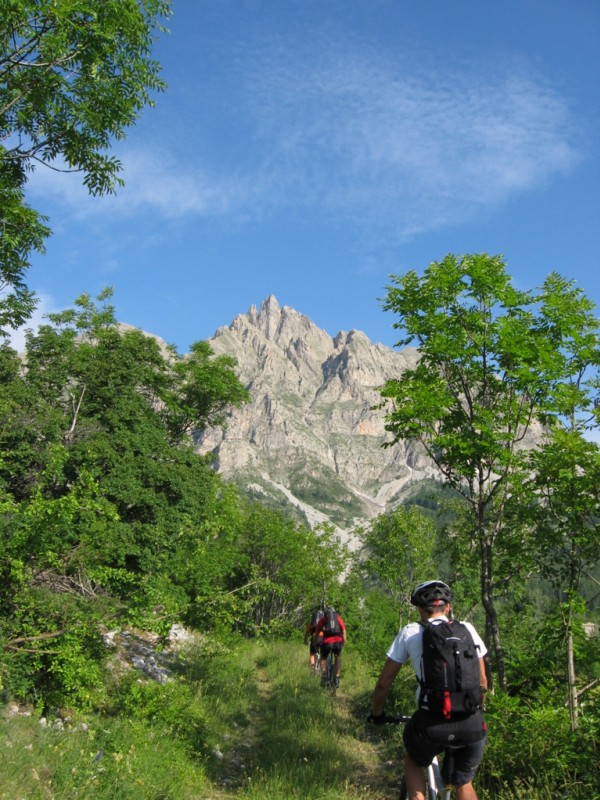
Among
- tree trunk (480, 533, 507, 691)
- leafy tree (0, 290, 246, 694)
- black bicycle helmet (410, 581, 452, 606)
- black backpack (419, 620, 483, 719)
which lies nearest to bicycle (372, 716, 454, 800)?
black backpack (419, 620, 483, 719)

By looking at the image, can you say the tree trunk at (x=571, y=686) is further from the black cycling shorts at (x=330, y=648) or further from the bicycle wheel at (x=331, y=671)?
the bicycle wheel at (x=331, y=671)

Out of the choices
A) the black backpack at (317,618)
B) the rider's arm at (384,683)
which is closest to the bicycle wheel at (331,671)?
the black backpack at (317,618)

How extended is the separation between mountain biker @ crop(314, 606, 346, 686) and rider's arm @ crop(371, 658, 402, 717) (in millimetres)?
8572

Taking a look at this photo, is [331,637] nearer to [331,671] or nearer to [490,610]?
[331,671]

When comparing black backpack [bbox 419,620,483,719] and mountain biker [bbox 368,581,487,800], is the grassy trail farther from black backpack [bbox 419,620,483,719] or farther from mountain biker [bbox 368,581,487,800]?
black backpack [bbox 419,620,483,719]

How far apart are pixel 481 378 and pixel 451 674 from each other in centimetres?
592

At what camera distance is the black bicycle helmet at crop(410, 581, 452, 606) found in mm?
4504

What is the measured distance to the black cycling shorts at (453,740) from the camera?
4105 mm

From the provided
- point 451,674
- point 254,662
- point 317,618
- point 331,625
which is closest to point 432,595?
point 451,674

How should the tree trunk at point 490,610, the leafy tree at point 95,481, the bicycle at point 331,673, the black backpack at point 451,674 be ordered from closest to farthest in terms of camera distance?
1. the black backpack at point 451,674
2. the tree trunk at point 490,610
3. the leafy tree at point 95,481
4. the bicycle at point 331,673

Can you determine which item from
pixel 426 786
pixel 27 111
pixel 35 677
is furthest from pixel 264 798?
pixel 27 111

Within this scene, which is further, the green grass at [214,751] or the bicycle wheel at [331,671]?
the bicycle wheel at [331,671]

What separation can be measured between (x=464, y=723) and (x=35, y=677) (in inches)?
306

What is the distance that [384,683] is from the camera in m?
4.54
